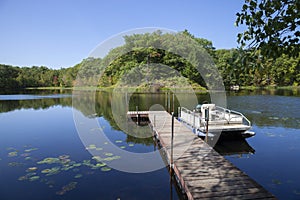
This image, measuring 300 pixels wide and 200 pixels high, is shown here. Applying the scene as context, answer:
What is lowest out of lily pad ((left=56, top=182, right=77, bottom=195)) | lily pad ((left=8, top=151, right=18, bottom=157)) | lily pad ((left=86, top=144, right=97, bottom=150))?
lily pad ((left=56, top=182, right=77, bottom=195))

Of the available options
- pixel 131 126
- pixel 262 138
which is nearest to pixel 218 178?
pixel 262 138

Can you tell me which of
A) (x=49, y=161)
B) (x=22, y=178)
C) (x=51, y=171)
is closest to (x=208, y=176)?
(x=51, y=171)

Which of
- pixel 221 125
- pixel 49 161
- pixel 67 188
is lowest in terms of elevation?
pixel 67 188

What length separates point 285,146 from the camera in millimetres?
8852

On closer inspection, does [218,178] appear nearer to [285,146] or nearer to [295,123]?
[285,146]

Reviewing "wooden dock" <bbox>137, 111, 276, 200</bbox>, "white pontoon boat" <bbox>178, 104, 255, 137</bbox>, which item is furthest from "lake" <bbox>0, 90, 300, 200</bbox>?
"wooden dock" <bbox>137, 111, 276, 200</bbox>

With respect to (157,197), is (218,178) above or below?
above

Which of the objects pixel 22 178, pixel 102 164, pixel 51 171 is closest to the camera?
pixel 22 178

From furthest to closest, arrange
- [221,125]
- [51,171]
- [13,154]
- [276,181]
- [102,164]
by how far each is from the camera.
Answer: [221,125], [13,154], [102,164], [51,171], [276,181]

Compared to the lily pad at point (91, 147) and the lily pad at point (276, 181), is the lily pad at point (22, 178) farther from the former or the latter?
the lily pad at point (276, 181)

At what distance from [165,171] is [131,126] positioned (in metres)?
7.02

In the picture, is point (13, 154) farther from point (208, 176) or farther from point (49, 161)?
point (208, 176)

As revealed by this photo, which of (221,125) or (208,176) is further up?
(221,125)

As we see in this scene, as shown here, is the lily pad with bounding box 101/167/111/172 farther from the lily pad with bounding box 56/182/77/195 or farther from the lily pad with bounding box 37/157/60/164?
the lily pad with bounding box 37/157/60/164
